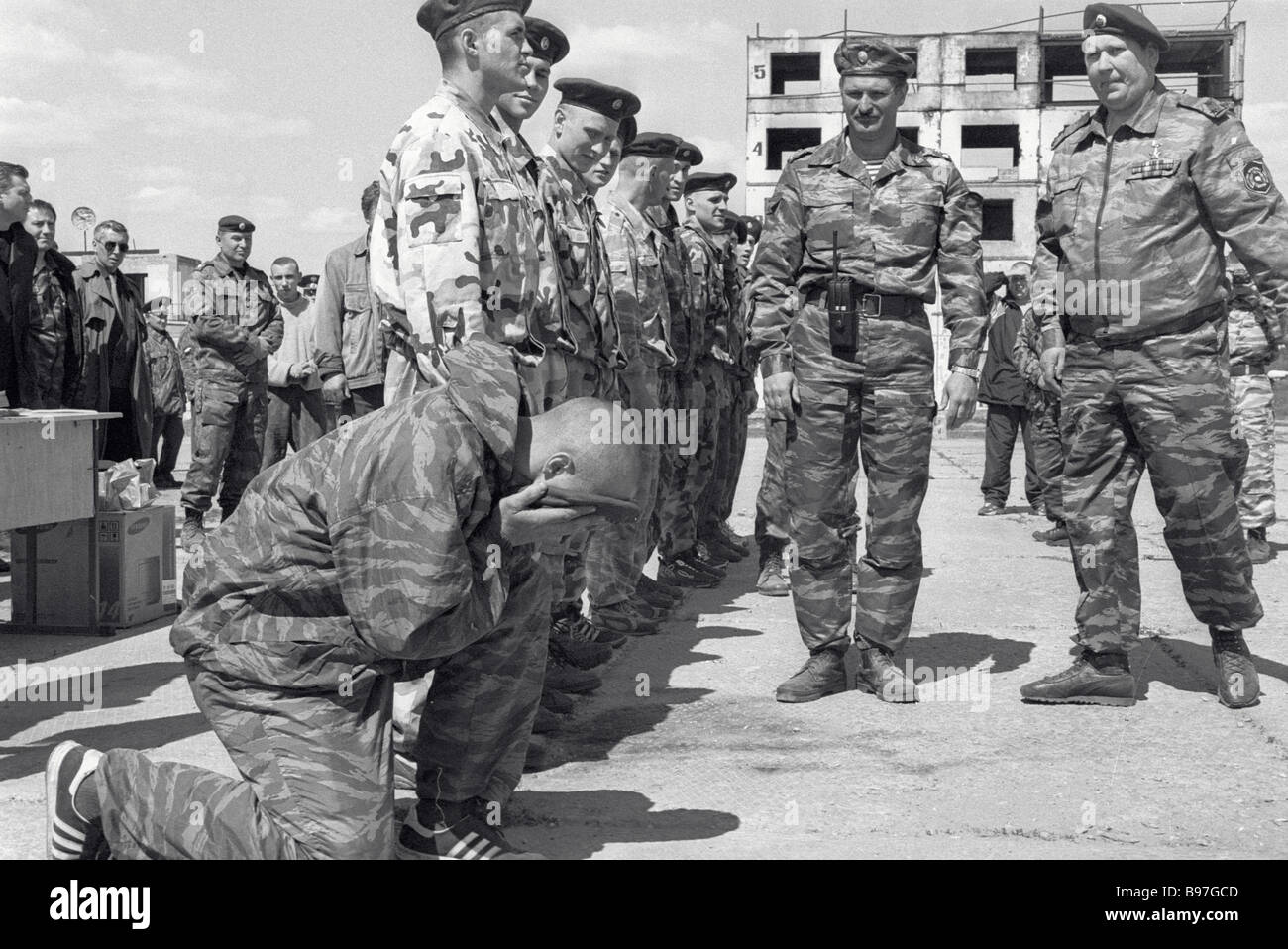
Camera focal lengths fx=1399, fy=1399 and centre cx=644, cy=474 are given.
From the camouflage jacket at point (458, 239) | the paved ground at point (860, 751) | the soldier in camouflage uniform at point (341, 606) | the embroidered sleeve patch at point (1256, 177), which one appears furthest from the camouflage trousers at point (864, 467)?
the soldier in camouflage uniform at point (341, 606)

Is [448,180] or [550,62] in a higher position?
[550,62]

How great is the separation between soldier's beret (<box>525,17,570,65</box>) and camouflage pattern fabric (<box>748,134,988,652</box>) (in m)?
0.99

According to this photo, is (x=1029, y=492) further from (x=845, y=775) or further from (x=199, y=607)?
(x=199, y=607)

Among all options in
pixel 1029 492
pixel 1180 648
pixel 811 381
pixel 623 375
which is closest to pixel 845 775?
pixel 811 381

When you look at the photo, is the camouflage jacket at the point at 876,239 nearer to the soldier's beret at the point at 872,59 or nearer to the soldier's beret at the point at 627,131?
the soldier's beret at the point at 872,59

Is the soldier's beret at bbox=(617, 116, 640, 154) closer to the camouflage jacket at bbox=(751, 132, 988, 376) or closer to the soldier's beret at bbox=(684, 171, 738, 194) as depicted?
the camouflage jacket at bbox=(751, 132, 988, 376)

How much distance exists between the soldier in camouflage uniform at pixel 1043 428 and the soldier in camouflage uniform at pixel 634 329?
11.4 feet

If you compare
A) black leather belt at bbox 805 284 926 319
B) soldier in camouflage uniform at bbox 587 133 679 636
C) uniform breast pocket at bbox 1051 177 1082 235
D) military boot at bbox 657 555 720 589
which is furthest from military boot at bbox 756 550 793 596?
uniform breast pocket at bbox 1051 177 1082 235

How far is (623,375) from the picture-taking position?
537cm

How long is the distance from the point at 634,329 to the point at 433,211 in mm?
2194

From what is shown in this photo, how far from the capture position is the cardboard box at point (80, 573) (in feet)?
20.6

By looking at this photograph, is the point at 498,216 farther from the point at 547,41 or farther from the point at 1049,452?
the point at 1049,452

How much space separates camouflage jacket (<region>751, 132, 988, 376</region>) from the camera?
16.4ft
